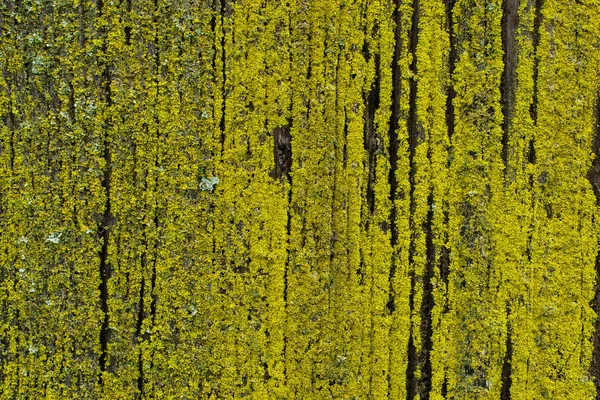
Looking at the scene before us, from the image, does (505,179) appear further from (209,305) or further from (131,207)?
(131,207)

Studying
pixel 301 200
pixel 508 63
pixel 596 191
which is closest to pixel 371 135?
pixel 301 200

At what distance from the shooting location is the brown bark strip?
1090 mm

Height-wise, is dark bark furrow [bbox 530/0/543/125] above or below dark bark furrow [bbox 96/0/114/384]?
above

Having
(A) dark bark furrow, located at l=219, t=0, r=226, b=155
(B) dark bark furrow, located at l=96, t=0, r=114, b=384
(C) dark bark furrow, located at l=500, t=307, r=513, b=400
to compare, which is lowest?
(C) dark bark furrow, located at l=500, t=307, r=513, b=400

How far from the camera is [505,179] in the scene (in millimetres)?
1089

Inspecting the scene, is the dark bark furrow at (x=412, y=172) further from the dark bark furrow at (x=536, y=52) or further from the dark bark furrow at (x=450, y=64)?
the dark bark furrow at (x=536, y=52)

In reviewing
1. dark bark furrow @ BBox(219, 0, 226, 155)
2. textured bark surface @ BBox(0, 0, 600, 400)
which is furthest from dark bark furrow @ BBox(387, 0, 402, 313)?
dark bark furrow @ BBox(219, 0, 226, 155)

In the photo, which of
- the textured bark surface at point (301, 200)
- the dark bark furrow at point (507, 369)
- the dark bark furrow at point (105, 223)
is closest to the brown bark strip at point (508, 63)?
the textured bark surface at point (301, 200)

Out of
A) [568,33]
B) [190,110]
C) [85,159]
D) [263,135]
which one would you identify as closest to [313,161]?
[263,135]

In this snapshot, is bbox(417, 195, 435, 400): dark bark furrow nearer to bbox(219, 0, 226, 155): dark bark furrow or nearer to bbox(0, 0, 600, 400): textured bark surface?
bbox(0, 0, 600, 400): textured bark surface

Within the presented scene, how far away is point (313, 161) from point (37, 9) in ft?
2.30

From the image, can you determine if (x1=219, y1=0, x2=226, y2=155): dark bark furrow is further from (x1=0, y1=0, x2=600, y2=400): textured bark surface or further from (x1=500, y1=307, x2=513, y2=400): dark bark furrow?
(x1=500, y1=307, x2=513, y2=400): dark bark furrow

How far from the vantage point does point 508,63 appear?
1091mm

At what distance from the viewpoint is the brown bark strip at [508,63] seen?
1.09 m
